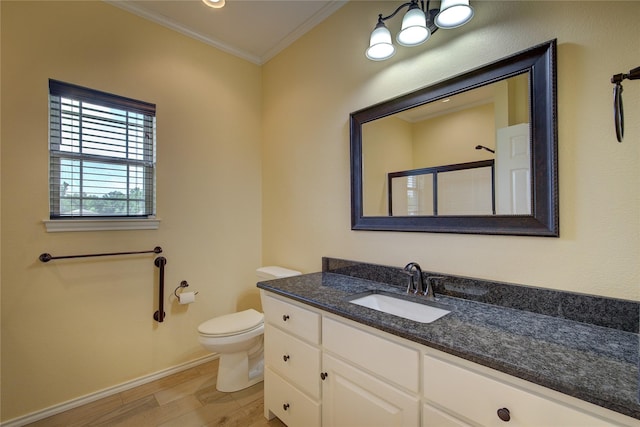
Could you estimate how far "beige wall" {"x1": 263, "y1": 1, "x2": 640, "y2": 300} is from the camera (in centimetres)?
103

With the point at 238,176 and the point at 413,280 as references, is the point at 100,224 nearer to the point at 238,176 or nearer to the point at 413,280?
the point at 238,176

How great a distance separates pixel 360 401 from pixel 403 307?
0.50m

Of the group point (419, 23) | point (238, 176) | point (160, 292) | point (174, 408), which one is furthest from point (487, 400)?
point (238, 176)

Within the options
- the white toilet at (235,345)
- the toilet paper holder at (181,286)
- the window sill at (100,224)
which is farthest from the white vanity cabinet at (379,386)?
the window sill at (100,224)

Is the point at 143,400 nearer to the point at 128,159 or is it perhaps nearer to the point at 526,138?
the point at 128,159

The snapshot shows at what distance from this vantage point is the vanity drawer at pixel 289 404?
1393 mm

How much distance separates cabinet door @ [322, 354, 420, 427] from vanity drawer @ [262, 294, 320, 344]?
13cm

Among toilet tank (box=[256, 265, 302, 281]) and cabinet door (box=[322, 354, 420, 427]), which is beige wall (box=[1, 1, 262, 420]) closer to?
toilet tank (box=[256, 265, 302, 281])

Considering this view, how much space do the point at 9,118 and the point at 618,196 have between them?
119 inches

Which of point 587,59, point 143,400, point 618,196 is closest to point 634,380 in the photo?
point 618,196

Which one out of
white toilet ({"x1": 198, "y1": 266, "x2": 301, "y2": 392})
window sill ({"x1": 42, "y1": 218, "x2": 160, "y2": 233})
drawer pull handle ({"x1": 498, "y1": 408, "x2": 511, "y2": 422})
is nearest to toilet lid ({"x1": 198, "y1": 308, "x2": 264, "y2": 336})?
white toilet ({"x1": 198, "y1": 266, "x2": 301, "y2": 392})

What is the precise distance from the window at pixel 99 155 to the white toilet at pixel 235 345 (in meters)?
1.02

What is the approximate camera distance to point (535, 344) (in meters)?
0.89

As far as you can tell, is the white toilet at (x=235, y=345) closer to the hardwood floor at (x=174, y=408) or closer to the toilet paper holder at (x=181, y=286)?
the hardwood floor at (x=174, y=408)
